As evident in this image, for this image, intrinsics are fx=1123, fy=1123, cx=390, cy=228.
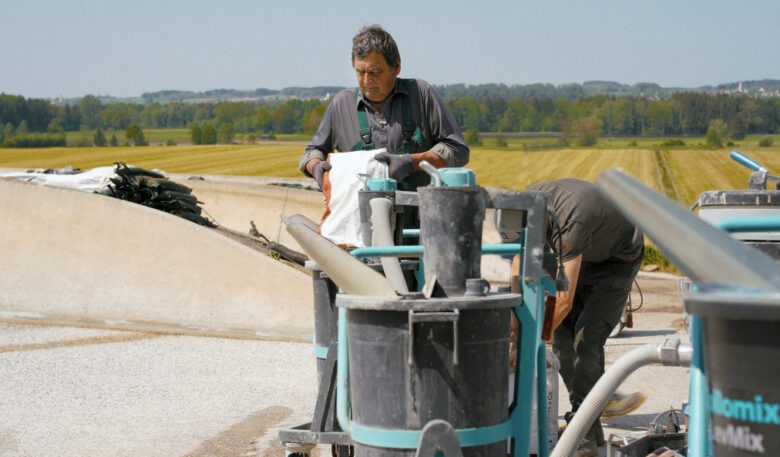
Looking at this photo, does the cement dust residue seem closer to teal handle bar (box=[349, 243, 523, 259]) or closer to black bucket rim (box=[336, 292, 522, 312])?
teal handle bar (box=[349, 243, 523, 259])

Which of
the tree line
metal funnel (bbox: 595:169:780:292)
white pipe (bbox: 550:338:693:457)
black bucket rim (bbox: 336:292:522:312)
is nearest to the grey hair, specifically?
black bucket rim (bbox: 336:292:522:312)

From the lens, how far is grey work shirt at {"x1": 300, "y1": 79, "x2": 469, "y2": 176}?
18.3ft

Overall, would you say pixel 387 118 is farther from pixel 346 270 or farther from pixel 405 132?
pixel 346 270

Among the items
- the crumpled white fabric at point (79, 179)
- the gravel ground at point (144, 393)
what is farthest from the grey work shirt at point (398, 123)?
the crumpled white fabric at point (79, 179)

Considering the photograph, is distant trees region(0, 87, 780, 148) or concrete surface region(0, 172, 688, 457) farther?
distant trees region(0, 87, 780, 148)

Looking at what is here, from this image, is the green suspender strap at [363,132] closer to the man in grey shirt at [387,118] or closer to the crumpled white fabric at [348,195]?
the man in grey shirt at [387,118]

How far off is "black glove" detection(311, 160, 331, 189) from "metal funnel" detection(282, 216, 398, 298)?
6.66 feet

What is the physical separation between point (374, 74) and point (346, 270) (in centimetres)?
236

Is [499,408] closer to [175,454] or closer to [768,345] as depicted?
[768,345]

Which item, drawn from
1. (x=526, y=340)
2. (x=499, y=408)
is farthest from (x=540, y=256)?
(x=499, y=408)

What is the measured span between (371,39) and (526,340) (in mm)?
2295

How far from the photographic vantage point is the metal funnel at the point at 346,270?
128 inches

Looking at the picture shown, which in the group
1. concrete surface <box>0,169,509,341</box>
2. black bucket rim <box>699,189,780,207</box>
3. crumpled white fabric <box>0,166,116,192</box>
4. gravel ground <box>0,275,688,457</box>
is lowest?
gravel ground <box>0,275,688,457</box>

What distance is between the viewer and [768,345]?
178 cm
